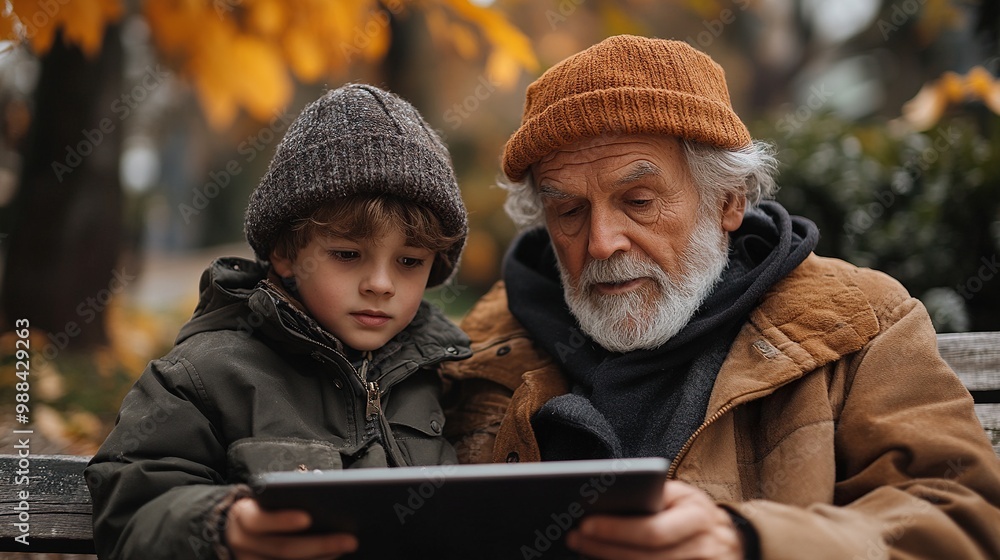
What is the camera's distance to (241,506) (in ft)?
6.23

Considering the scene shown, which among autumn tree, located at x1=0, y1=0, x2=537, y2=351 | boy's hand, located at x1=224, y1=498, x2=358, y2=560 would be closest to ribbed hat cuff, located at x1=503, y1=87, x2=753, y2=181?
boy's hand, located at x1=224, y1=498, x2=358, y2=560

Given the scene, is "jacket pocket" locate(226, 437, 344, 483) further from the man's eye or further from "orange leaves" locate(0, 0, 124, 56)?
"orange leaves" locate(0, 0, 124, 56)

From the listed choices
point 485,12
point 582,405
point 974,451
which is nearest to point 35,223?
point 485,12

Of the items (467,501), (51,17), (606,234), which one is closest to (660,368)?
(606,234)

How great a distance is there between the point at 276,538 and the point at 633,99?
154 cm

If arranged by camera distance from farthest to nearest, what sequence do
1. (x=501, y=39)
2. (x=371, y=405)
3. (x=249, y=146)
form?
(x=249, y=146)
(x=501, y=39)
(x=371, y=405)

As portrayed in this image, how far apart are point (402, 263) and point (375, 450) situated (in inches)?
21.8

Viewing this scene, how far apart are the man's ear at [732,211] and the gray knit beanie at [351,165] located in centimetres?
86

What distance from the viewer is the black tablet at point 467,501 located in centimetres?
168

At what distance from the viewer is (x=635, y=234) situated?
2.60m

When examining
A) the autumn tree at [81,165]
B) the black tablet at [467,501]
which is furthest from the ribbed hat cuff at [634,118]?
the autumn tree at [81,165]

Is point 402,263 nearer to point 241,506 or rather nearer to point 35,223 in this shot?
point 241,506

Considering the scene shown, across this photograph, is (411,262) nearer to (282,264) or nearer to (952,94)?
(282,264)

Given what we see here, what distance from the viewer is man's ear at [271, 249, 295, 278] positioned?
2.58 meters
